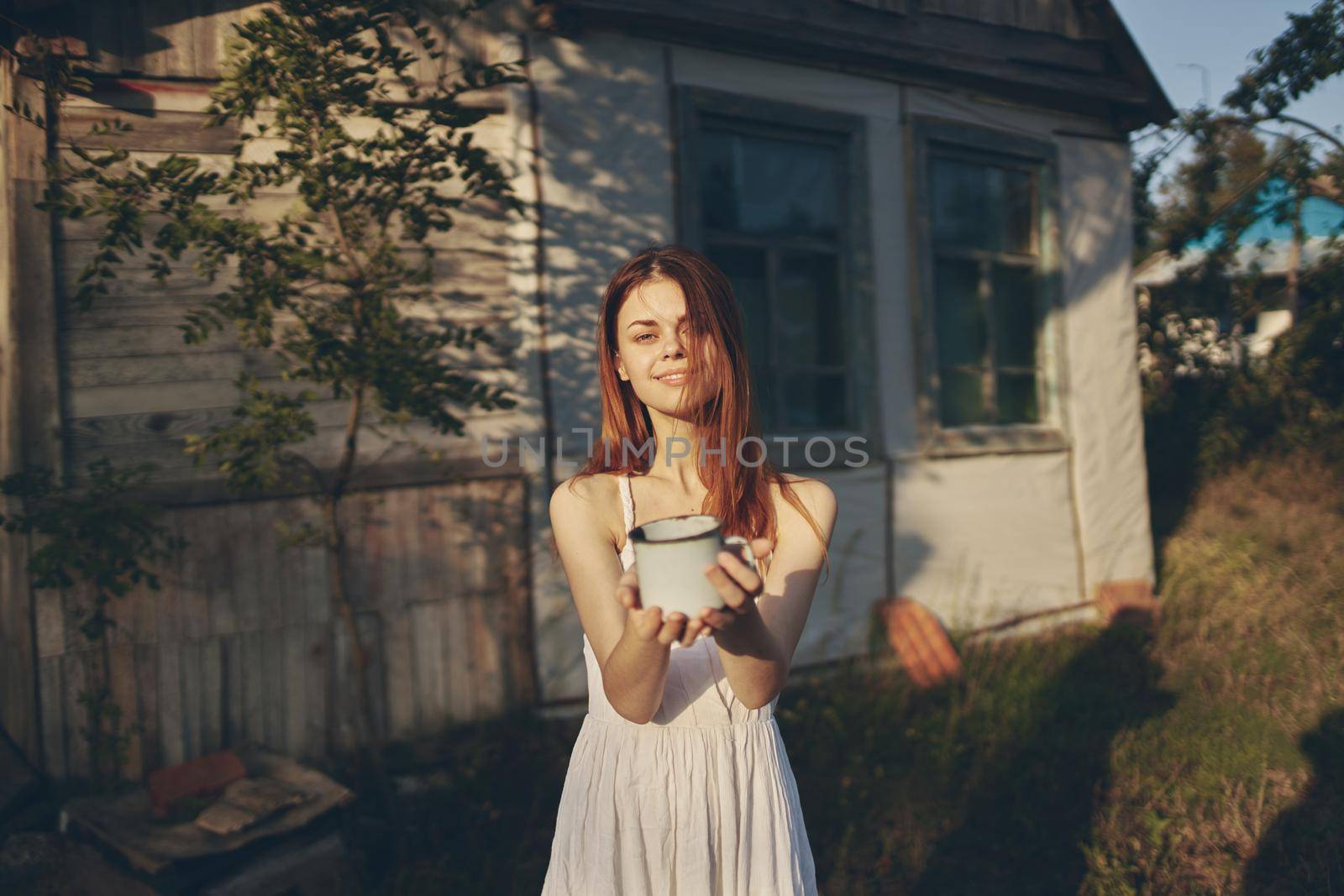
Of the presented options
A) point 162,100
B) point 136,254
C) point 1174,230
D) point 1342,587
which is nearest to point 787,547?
point 136,254

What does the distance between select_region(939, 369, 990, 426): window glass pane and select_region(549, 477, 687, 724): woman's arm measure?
467 centimetres

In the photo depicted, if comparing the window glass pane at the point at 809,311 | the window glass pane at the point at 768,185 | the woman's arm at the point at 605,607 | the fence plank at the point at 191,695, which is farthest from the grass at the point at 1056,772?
the window glass pane at the point at 768,185

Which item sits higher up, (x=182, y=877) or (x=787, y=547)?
(x=787, y=547)

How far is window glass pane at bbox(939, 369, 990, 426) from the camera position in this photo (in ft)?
19.3

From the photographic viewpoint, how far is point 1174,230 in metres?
7.22

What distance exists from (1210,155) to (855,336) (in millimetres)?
4077

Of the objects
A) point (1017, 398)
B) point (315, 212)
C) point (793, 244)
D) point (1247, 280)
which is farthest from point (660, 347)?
point (1247, 280)

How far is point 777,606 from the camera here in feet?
4.90

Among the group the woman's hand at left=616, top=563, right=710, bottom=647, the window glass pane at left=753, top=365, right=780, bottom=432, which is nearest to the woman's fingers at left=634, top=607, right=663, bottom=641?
the woman's hand at left=616, top=563, right=710, bottom=647

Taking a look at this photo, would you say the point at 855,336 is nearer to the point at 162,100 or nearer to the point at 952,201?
the point at 952,201

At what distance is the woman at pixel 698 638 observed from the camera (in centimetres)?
156

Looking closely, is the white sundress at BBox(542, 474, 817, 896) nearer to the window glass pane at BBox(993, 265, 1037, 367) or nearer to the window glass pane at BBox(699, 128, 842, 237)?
the window glass pane at BBox(699, 128, 842, 237)

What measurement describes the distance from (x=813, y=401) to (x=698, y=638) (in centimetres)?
399

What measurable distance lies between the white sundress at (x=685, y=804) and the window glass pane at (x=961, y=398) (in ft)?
15.0
